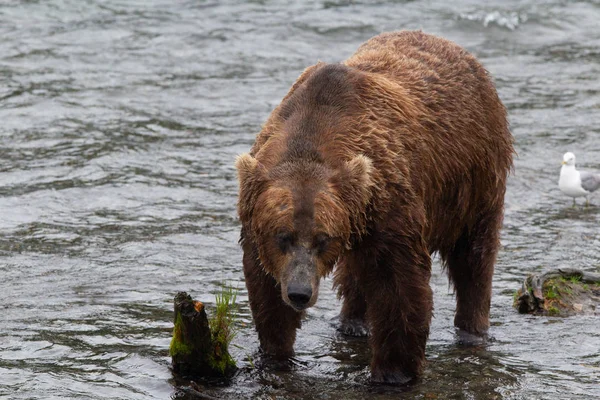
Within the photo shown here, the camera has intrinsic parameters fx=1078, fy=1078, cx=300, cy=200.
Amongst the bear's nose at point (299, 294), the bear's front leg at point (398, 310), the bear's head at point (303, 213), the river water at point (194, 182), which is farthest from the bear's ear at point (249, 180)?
the river water at point (194, 182)

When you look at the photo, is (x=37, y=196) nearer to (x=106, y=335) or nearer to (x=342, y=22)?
(x=106, y=335)

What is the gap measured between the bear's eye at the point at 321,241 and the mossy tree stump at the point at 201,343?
0.88m


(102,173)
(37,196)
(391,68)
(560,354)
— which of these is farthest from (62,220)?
(560,354)

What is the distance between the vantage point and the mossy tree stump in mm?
6805

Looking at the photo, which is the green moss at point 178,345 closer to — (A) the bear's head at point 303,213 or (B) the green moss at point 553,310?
(A) the bear's head at point 303,213

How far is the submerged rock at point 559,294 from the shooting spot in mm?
8656

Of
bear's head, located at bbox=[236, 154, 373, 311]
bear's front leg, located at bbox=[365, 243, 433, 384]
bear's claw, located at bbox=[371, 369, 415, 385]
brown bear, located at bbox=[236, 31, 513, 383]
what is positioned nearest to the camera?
bear's head, located at bbox=[236, 154, 373, 311]

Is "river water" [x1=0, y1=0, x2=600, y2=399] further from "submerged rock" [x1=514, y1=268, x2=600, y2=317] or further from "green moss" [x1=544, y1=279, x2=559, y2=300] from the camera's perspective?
"green moss" [x1=544, y1=279, x2=559, y2=300]

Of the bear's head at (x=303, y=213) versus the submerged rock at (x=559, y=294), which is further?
the submerged rock at (x=559, y=294)

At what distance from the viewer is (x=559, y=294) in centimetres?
873

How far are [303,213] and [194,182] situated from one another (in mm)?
6105

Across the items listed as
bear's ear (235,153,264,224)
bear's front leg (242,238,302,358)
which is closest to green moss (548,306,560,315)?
bear's front leg (242,238,302,358)

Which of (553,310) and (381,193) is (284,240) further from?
(553,310)

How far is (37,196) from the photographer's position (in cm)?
1141
